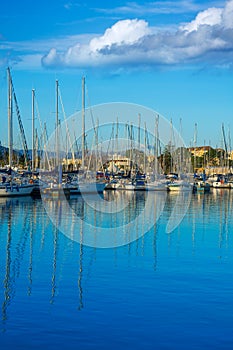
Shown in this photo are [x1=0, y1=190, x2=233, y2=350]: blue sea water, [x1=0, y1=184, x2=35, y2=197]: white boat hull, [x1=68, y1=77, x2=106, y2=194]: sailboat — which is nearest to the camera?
[x1=0, y1=190, x2=233, y2=350]: blue sea water

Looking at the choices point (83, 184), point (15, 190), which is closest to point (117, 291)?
point (15, 190)

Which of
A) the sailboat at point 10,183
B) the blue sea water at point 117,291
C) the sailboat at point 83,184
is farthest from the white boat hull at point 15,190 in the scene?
the blue sea water at point 117,291

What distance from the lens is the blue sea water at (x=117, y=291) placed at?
1499 centimetres

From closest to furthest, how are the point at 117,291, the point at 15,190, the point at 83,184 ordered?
1. the point at 117,291
2. the point at 15,190
3. the point at 83,184

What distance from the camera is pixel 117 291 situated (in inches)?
767

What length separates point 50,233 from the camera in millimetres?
34594

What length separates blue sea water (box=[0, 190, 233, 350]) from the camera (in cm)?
1499

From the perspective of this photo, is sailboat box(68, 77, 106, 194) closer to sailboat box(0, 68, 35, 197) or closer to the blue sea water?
sailboat box(0, 68, 35, 197)

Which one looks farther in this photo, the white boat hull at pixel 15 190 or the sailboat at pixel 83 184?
the sailboat at pixel 83 184

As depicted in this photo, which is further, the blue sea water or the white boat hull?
the white boat hull

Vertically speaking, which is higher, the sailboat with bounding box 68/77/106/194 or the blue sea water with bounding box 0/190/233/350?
the sailboat with bounding box 68/77/106/194

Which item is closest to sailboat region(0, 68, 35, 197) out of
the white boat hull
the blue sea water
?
the white boat hull

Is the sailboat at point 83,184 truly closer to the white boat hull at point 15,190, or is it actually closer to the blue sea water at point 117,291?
the white boat hull at point 15,190

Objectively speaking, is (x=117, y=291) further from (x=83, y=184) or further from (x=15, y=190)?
(x=83, y=184)
